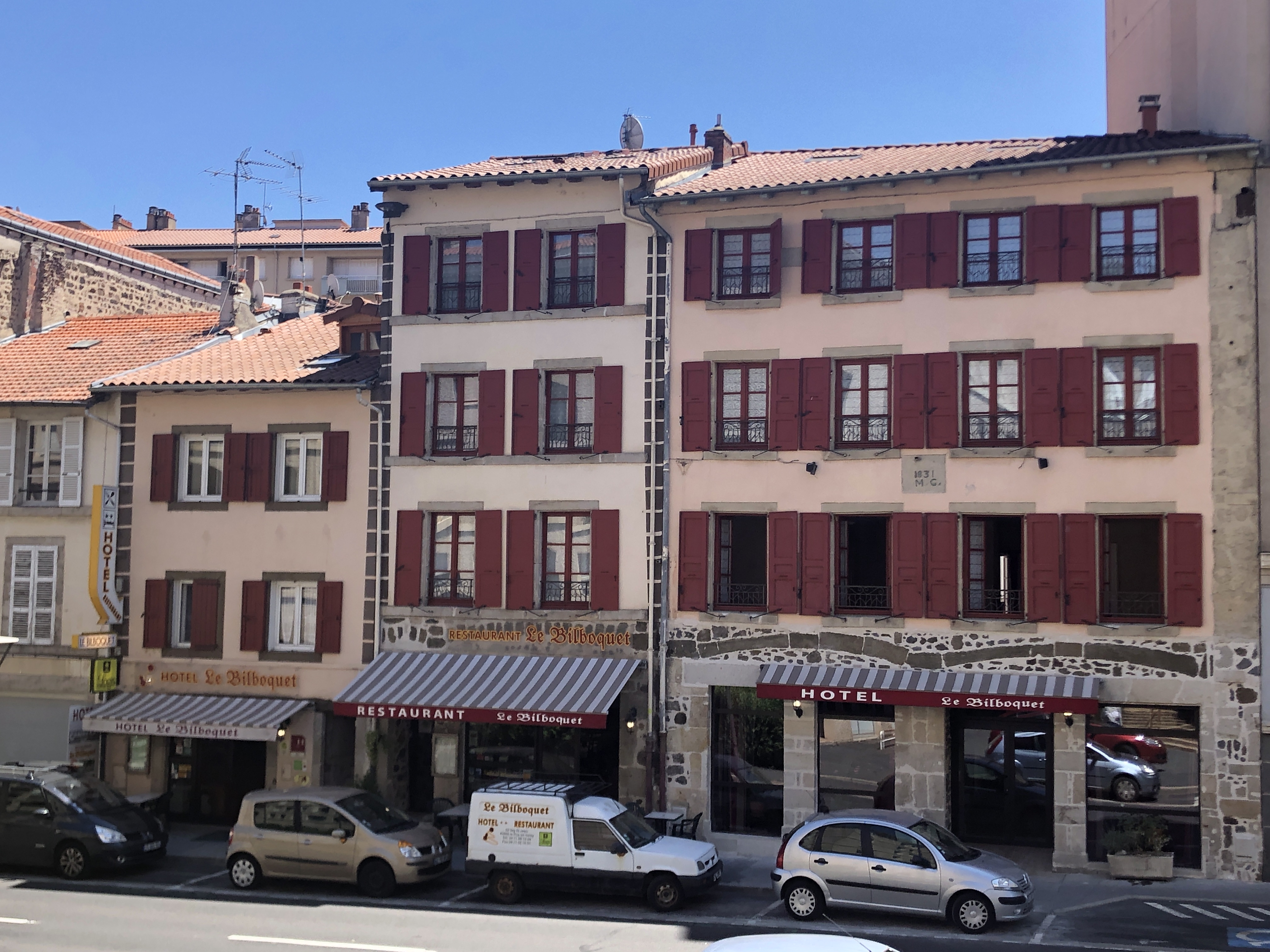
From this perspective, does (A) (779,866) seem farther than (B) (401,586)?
No

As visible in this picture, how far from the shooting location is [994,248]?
2222cm

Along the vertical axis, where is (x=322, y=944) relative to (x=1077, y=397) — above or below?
below

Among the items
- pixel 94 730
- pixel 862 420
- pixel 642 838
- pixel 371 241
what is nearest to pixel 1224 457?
pixel 862 420

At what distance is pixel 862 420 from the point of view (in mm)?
22703

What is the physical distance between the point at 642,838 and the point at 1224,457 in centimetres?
1133

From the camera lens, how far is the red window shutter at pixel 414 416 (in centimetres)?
2484

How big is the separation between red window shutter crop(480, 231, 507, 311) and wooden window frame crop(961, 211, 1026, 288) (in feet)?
28.9

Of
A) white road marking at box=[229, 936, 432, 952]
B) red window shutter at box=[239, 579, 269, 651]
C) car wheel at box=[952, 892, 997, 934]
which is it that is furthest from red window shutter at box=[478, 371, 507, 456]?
car wheel at box=[952, 892, 997, 934]

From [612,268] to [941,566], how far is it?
8.36m

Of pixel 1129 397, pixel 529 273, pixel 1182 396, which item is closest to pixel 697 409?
pixel 529 273

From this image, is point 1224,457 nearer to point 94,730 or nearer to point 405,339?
point 405,339

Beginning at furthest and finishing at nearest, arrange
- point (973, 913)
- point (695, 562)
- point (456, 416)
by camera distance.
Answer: point (456, 416) < point (695, 562) < point (973, 913)

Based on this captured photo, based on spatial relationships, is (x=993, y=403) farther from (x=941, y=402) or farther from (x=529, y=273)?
(x=529, y=273)

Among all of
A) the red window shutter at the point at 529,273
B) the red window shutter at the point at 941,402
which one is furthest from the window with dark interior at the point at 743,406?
the red window shutter at the point at 529,273
